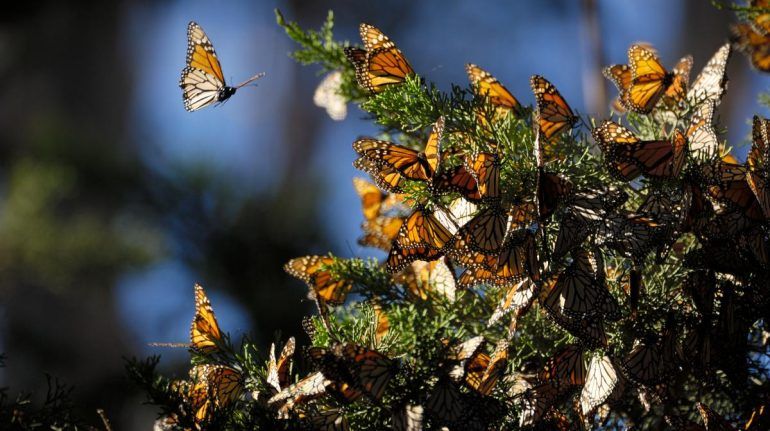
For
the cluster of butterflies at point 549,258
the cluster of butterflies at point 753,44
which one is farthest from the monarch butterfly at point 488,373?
the cluster of butterflies at point 753,44

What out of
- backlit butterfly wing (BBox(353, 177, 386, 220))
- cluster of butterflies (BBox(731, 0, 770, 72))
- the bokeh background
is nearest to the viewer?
backlit butterfly wing (BBox(353, 177, 386, 220))

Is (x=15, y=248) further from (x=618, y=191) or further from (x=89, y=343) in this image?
(x=618, y=191)

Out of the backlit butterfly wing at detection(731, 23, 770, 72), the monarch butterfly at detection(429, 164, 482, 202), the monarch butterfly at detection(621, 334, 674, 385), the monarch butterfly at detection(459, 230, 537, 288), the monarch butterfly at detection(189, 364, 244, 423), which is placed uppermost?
the backlit butterfly wing at detection(731, 23, 770, 72)

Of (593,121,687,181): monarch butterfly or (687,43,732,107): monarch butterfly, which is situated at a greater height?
(687,43,732,107): monarch butterfly

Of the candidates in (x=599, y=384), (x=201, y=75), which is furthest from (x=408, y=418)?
(x=201, y=75)

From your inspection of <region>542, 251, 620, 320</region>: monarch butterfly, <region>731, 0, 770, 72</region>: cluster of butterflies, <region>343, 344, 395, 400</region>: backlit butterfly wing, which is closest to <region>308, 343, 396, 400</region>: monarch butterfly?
<region>343, 344, 395, 400</region>: backlit butterfly wing

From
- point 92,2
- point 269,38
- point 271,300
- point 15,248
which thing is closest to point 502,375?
point 271,300

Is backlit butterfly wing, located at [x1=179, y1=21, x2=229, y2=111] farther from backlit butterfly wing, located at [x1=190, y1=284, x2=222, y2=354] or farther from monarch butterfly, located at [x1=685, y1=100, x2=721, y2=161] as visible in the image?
monarch butterfly, located at [x1=685, y1=100, x2=721, y2=161]

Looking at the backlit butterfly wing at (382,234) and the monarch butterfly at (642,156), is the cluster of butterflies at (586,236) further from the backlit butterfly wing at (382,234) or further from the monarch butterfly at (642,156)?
the backlit butterfly wing at (382,234)
